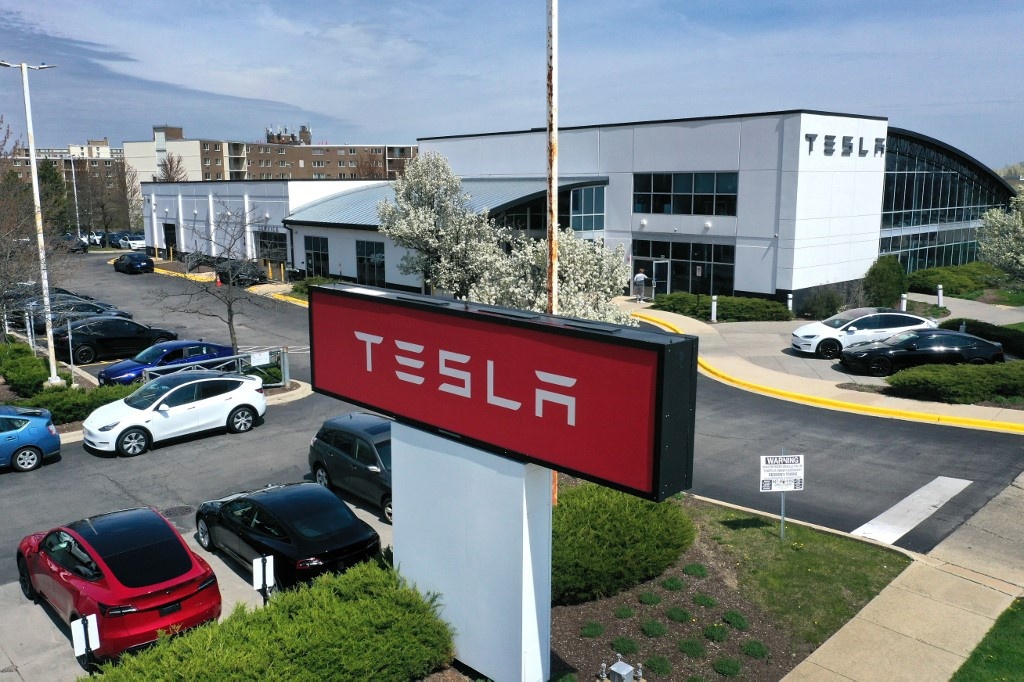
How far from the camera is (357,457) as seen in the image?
1462 centimetres

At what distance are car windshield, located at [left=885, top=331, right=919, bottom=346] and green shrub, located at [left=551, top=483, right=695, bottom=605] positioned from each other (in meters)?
15.9

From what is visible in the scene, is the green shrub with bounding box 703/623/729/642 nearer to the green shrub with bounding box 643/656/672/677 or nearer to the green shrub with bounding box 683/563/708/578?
the green shrub with bounding box 643/656/672/677

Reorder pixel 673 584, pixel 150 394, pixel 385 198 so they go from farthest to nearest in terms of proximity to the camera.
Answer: pixel 385 198 < pixel 150 394 < pixel 673 584

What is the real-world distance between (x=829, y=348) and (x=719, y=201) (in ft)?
40.4

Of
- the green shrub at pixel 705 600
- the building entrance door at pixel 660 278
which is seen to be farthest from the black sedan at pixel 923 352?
the green shrub at pixel 705 600

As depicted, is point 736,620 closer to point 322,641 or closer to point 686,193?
point 322,641

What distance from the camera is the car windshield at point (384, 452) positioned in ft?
46.6

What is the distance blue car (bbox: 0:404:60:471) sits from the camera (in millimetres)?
16672

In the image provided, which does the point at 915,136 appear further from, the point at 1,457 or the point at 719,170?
the point at 1,457

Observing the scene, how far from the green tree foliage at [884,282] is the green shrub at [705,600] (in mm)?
31730

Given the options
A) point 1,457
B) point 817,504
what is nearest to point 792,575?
A: point 817,504

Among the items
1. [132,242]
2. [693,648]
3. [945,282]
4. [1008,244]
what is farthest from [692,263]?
[132,242]

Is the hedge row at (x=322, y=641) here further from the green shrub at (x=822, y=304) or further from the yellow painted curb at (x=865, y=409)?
the green shrub at (x=822, y=304)

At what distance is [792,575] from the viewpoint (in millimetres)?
10844
